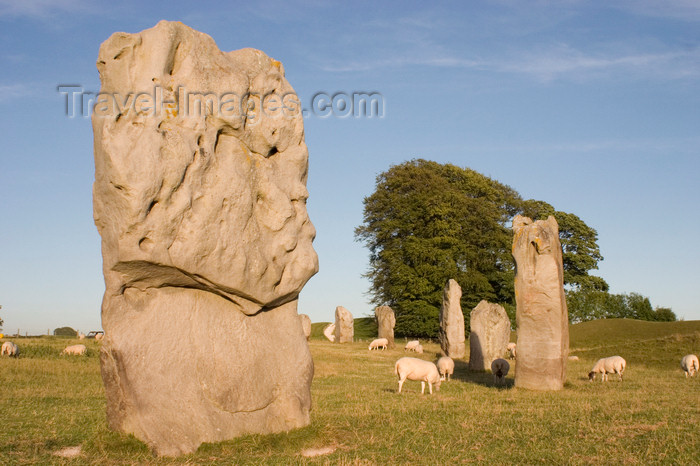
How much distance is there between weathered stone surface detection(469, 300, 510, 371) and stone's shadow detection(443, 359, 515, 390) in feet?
2.07

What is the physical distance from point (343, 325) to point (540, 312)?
2655cm

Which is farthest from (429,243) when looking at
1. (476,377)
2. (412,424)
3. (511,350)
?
(412,424)

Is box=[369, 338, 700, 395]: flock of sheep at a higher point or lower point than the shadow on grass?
higher

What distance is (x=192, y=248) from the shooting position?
8.77 meters

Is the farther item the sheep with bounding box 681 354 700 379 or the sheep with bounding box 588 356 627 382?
the sheep with bounding box 681 354 700 379

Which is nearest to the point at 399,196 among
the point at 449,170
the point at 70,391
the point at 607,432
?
the point at 449,170

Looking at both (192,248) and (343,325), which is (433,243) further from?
(192,248)

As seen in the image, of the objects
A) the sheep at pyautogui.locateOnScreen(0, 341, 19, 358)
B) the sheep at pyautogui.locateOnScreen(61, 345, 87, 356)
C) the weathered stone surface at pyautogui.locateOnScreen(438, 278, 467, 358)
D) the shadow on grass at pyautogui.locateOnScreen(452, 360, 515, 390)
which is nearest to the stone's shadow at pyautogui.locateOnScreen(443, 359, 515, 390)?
the shadow on grass at pyautogui.locateOnScreen(452, 360, 515, 390)

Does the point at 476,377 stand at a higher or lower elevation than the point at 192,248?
lower

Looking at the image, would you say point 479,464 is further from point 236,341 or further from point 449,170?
point 449,170

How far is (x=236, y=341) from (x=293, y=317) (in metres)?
1.11

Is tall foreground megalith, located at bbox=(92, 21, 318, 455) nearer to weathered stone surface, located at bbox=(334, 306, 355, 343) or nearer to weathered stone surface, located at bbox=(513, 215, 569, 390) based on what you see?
weathered stone surface, located at bbox=(513, 215, 569, 390)

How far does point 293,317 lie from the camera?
10.4m

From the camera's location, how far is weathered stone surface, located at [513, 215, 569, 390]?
17281mm
